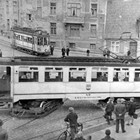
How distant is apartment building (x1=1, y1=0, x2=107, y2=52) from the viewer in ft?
130

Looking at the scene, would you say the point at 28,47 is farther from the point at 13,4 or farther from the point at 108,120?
the point at 108,120

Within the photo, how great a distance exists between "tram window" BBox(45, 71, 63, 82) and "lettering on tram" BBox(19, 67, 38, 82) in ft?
2.11

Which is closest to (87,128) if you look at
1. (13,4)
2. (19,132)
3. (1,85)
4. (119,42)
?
(19,132)

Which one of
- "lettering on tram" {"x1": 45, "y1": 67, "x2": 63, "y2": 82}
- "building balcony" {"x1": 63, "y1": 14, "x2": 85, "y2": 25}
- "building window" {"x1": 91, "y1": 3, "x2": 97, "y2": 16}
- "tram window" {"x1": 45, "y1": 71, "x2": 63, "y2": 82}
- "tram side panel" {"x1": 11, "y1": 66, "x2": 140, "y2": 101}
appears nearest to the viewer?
"tram side panel" {"x1": 11, "y1": 66, "x2": 140, "y2": 101}

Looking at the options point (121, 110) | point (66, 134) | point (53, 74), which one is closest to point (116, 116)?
point (121, 110)

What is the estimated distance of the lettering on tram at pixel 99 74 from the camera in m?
18.4

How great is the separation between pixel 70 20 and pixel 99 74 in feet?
72.8

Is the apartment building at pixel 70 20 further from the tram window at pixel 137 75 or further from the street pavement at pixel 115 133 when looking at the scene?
the street pavement at pixel 115 133

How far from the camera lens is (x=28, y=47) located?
36250mm

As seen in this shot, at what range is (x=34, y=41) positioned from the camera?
35531 mm

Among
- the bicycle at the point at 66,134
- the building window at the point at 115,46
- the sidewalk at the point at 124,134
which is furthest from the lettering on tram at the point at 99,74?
the building window at the point at 115,46

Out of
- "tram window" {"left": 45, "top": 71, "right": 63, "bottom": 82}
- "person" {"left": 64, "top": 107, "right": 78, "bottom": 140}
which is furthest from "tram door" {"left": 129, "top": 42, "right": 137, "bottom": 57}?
"person" {"left": 64, "top": 107, "right": 78, "bottom": 140}

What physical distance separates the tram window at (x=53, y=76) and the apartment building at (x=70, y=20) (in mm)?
22361

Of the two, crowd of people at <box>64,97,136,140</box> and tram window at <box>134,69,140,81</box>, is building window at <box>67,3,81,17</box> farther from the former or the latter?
crowd of people at <box>64,97,136,140</box>
